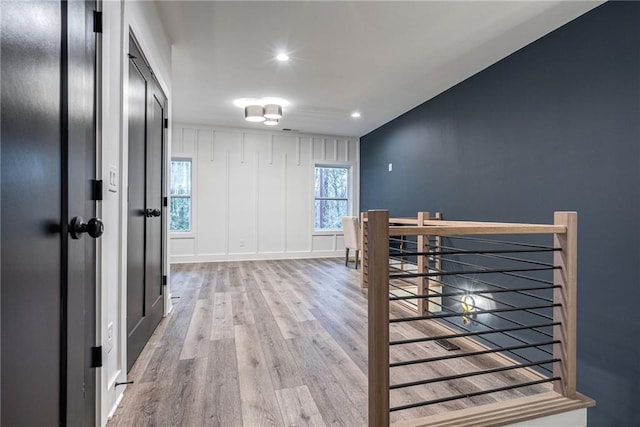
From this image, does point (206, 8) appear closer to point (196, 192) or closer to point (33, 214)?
point (33, 214)

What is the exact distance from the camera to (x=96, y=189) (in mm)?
1288

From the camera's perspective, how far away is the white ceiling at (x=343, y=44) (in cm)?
230

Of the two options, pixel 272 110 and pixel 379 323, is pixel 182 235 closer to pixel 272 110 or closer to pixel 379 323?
pixel 272 110

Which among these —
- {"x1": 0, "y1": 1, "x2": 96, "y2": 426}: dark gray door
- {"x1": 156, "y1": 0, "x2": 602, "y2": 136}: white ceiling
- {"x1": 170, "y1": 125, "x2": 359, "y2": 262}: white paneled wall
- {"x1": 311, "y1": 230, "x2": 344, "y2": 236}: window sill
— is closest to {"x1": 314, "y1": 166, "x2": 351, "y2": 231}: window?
{"x1": 311, "y1": 230, "x2": 344, "y2": 236}: window sill

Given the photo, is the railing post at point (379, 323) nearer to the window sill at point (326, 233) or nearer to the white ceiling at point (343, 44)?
the white ceiling at point (343, 44)

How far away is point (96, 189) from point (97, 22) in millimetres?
689

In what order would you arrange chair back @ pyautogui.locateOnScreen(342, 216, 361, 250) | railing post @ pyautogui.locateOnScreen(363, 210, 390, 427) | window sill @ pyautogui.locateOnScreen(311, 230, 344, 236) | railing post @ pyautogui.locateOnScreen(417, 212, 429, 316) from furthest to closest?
1. window sill @ pyautogui.locateOnScreen(311, 230, 344, 236)
2. chair back @ pyautogui.locateOnScreen(342, 216, 361, 250)
3. railing post @ pyautogui.locateOnScreen(417, 212, 429, 316)
4. railing post @ pyautogui.locateOnScreen(363, 210, 390, 427)

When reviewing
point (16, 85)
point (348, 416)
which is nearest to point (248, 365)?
point (348, 416)

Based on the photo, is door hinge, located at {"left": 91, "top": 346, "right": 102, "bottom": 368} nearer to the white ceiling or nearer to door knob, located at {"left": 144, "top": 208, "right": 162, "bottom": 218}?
door knob, located at {"left": 144, "top": 208, "right": 162, "bottom": 218}

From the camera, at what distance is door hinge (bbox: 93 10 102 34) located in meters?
1.28

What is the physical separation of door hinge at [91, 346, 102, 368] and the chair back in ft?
13.6

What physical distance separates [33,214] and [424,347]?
7.76 feet

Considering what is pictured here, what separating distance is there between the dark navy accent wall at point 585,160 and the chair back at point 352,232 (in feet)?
6.32

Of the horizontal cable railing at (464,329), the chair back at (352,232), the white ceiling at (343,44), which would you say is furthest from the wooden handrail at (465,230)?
the chair back at (352,232)
